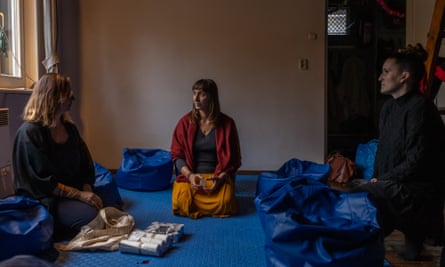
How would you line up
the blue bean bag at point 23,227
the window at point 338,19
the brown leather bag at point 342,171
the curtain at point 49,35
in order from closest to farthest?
the blue bean bag at point 23,227 < the curtain at point 49,35 < the brown leather bag at point 342,171 < the window at point 338,19

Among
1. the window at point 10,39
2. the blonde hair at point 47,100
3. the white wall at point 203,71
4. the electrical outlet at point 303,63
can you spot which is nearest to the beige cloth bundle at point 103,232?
the blonde hair at point 47,100

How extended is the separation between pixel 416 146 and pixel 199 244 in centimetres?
120

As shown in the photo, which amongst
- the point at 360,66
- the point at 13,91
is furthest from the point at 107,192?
the point at 360,66

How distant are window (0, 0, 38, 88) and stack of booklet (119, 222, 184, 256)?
1759 mm

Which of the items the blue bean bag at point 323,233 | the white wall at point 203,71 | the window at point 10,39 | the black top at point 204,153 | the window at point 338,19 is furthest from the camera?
the window at point 338,19

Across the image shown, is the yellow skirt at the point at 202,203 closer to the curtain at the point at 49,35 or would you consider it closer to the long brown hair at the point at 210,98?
the long brown hair at the point at 210,98

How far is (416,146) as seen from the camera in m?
1.90

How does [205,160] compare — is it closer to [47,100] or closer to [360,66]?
[47,100]

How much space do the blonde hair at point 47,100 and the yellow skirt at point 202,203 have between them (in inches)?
36.5

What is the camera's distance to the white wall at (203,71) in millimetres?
4125

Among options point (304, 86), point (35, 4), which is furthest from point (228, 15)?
point (35, 4)

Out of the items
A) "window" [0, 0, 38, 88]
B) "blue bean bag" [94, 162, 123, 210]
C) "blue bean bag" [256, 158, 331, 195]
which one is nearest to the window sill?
"window" [0, 0, 38, 88]

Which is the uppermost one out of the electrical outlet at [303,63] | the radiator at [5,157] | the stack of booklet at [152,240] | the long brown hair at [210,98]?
the electrical outlet at [303,63]

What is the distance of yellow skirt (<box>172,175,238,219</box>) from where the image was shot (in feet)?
8.72
